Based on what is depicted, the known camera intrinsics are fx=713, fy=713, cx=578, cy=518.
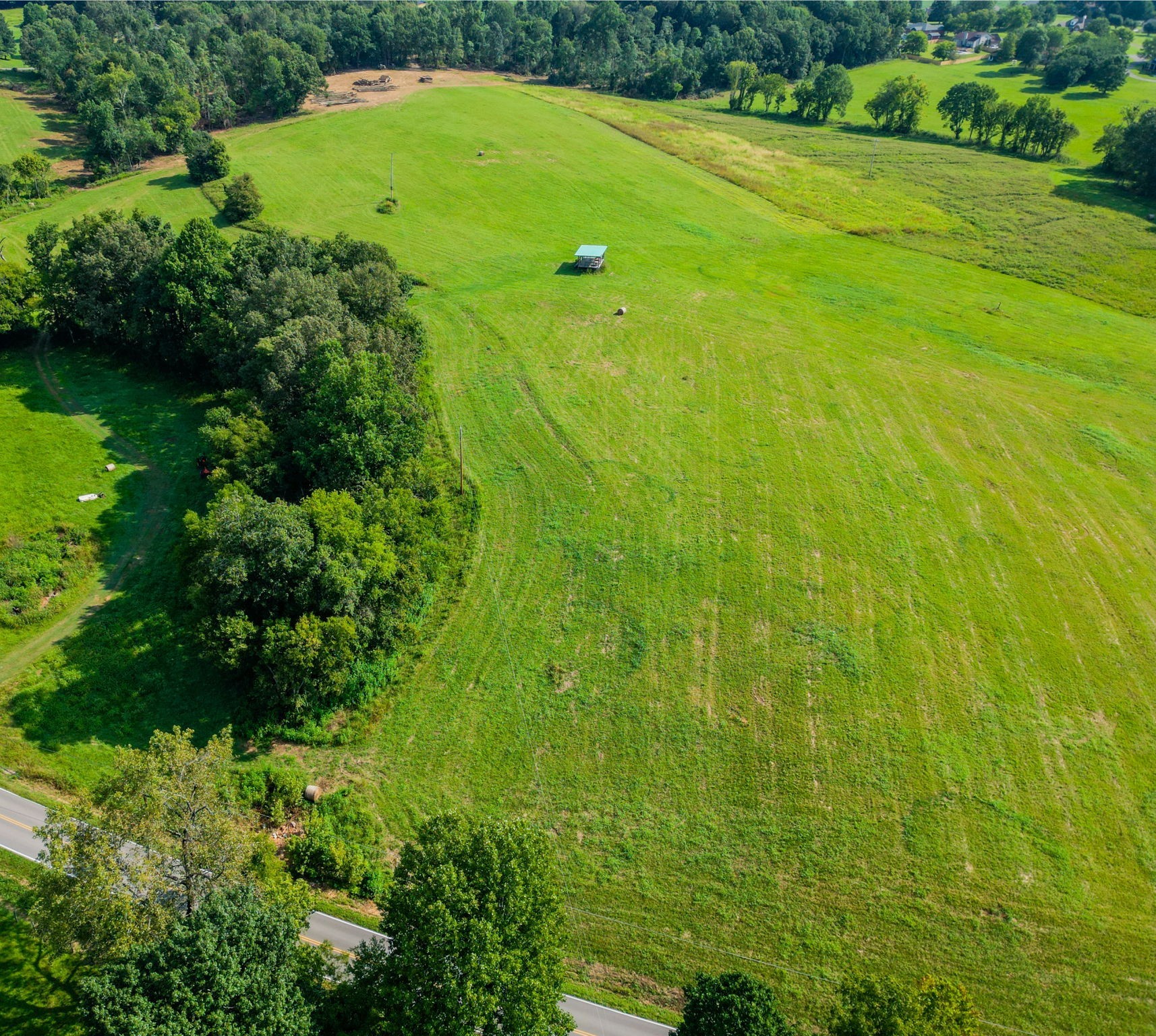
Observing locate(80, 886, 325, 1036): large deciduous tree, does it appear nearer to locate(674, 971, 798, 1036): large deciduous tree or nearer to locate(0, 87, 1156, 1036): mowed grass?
locate(0, 87, 1156, 1036): mowed grass

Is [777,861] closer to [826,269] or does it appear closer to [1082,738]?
[1082,738]

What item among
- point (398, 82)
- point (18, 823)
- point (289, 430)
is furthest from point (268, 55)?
point (18, 823)

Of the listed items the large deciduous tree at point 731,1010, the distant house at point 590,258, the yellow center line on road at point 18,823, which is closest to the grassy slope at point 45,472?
the yellow center line on road at point 18,823

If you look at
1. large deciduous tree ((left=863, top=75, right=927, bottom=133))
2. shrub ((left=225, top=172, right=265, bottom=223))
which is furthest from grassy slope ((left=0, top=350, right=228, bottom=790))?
large deciduous tree ((left=863, top=75, right=927, bottom=133))

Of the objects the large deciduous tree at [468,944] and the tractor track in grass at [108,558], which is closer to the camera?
the large deciduous tree at [468,944]

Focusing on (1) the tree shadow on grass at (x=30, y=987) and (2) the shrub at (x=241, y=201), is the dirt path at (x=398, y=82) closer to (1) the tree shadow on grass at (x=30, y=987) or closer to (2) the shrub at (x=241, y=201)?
(2) the shrub at (x=241, y=201)

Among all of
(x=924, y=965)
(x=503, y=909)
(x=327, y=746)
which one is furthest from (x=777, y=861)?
(x=327, y=746)
